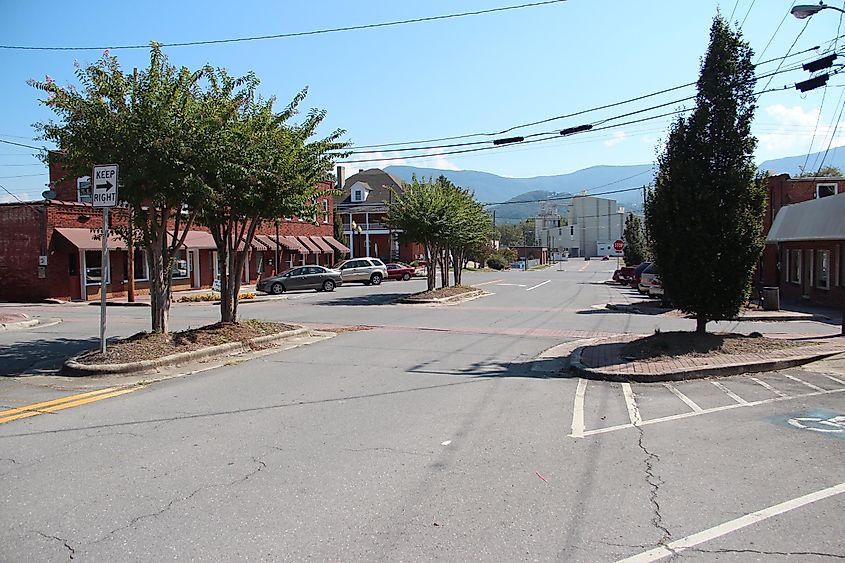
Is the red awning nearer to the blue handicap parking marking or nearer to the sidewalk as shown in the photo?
the sidewalk

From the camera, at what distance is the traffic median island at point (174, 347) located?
36.2ft

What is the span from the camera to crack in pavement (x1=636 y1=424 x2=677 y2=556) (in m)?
4.68

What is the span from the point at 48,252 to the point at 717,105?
2737cm

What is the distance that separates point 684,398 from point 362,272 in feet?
123

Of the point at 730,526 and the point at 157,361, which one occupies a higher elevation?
the point at 157,361

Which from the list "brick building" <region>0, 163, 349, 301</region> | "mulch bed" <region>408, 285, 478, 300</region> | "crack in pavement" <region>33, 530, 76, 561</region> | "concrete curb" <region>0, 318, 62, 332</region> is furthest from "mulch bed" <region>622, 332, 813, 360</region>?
"brick building" <region>0, 163, 349, 301</region>

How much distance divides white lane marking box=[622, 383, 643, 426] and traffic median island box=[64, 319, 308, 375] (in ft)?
24.8

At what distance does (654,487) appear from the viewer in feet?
18.6

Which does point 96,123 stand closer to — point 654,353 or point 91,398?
point 91,398

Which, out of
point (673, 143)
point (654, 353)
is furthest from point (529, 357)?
point (673, 143)

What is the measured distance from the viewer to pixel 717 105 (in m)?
12.6

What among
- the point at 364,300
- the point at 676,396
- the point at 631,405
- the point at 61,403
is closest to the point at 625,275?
the point at 364,300

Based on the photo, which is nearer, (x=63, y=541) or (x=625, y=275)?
(x=63, y=541)

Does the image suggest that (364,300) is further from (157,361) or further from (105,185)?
(105,185)
